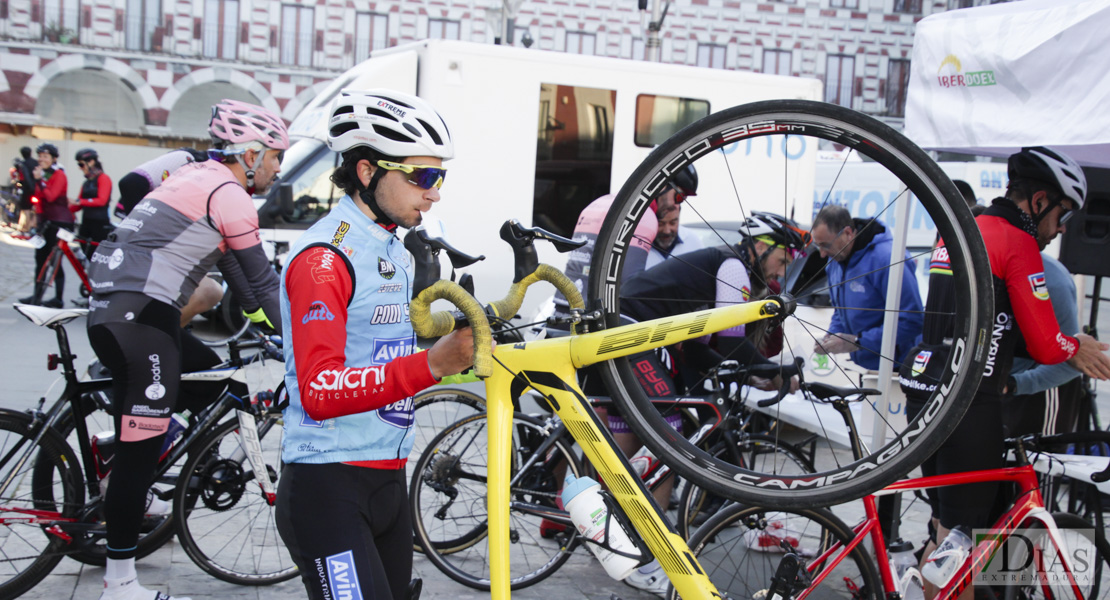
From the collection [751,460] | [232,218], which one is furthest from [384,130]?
[751,460]

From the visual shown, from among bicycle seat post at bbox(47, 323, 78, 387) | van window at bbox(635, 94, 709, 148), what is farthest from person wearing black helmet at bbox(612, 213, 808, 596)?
van window at bbox(635, 94, 709, 148)

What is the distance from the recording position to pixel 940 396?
225cm

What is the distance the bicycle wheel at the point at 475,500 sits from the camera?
464cm

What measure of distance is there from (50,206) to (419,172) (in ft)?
40.0

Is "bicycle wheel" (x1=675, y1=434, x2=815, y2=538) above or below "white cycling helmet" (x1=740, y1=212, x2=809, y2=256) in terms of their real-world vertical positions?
below

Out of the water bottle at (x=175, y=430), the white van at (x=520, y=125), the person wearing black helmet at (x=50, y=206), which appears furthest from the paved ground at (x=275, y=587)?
the person wearing black helmet at (x=50, y=206)

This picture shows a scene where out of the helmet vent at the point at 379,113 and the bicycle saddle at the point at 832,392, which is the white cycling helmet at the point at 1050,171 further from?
the helmet vent at the point at 379,113

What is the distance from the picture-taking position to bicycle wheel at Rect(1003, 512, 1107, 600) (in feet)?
11.9

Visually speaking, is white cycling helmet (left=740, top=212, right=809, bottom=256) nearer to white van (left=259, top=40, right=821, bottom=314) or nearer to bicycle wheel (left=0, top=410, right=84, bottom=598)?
bicycle wheel (left=0, top=410, right=84, bottom=598)

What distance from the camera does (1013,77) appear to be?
3670mm

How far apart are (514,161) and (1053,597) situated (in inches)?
278

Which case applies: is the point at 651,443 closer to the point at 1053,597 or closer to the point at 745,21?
the point at 1053,597

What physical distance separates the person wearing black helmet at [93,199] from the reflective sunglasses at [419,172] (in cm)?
1132

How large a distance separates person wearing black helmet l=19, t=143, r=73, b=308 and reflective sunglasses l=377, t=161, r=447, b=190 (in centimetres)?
1090
